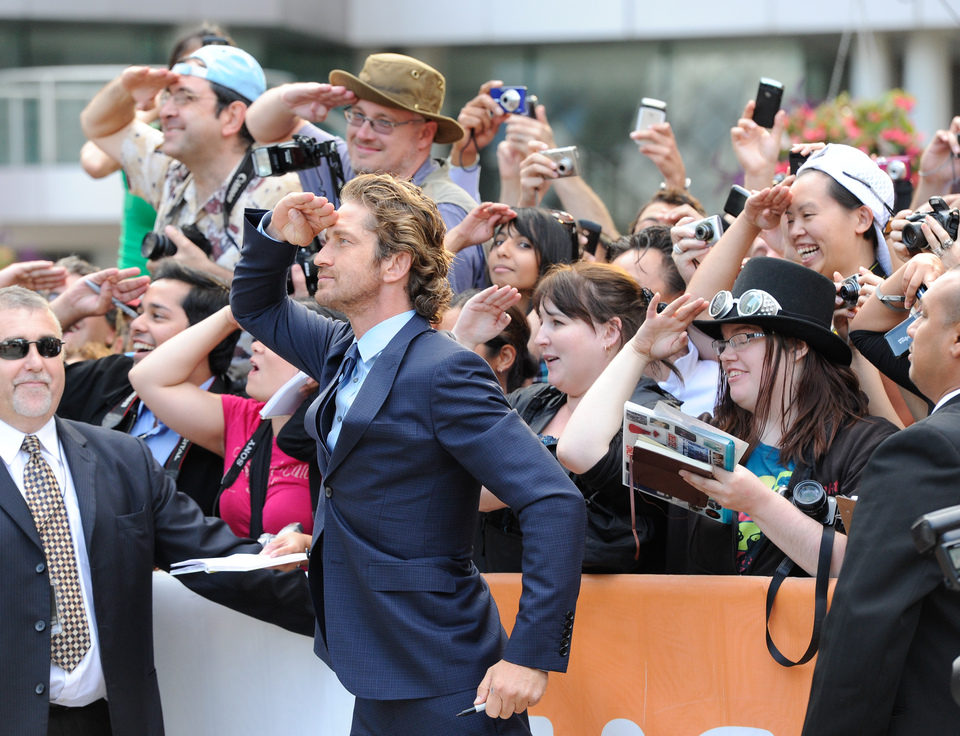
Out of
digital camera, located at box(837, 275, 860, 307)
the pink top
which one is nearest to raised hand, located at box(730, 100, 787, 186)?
digital camera, located at box(837, 275, 860, 307)

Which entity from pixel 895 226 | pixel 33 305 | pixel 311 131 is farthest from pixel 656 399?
pixel 311 131

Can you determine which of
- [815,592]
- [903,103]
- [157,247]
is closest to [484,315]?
[815,592]

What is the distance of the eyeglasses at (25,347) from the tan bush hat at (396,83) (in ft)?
6.23

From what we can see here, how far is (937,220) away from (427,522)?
6.48 feet

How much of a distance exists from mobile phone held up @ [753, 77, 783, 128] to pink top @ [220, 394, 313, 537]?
2.45m

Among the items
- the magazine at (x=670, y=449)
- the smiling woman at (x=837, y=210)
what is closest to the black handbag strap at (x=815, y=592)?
the magazine at (x=670, y=449)

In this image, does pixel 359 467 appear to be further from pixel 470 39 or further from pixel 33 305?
pixel 470 39

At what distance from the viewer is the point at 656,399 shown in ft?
13.0

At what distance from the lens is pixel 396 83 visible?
5.46 metres

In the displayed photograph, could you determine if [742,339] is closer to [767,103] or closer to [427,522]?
[427,522]

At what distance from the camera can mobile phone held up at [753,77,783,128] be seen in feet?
17.1

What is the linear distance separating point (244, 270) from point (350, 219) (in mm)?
405

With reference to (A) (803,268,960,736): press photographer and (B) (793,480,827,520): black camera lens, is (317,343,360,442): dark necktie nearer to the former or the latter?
(B) (793,480,827,520): black camera lens

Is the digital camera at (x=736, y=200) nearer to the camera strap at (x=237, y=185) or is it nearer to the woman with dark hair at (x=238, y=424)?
the woman with dark hair at (x=238, y=424)
